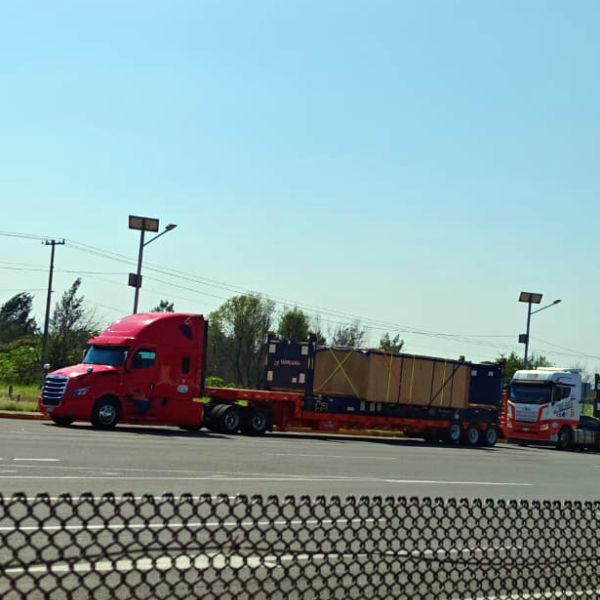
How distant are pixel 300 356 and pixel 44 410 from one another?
29.8 feet

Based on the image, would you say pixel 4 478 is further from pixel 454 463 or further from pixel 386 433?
pixel 386 433

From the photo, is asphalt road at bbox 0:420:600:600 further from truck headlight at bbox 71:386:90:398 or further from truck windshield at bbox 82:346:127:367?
truck windshield at bbox 82:346:127:367

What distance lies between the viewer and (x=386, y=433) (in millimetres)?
41625

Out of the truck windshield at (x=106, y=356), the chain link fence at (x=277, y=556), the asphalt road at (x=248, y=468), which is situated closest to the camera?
the chain link fence at (x=277, y=556)

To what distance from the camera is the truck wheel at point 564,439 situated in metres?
42.3

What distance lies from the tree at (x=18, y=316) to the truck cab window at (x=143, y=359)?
82.4 meters

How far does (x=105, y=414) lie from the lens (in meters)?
30.2

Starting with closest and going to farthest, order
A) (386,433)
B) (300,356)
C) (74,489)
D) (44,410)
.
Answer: (74,489), (44,410), (300,356), (386,433)

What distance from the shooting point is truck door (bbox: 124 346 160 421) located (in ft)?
A: 102

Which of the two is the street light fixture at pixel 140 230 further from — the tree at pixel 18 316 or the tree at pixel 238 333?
the tree at pixel 18 316

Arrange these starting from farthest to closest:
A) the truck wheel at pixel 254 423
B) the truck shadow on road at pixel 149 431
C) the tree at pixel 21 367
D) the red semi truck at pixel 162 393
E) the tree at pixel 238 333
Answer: the tree at pixel 238 333 → the tree at pixel 21 367 → the truck wheel at pixel 254 423 → the red semi truck at pixel 162 393 → the truck shadow on road at pixel 149 431

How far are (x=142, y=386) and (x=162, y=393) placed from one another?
0.66m

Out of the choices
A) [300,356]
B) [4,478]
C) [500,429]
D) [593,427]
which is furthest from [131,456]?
[593,427]

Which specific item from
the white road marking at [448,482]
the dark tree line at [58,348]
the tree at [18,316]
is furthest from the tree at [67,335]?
the tree at [18,316]
